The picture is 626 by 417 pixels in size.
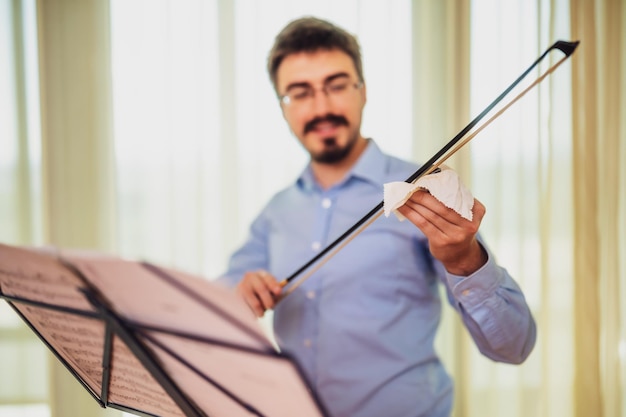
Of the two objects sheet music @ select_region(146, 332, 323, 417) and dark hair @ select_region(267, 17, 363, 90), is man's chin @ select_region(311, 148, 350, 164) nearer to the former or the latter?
dark hair @ select_region(267, 17, 363, 90)

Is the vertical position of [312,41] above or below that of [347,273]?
above

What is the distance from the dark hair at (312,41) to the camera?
1.11 meters

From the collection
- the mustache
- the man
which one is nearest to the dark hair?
the man

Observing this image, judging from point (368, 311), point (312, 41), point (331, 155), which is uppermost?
point (312, 41)

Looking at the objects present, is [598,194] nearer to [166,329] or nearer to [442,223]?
[442,223]

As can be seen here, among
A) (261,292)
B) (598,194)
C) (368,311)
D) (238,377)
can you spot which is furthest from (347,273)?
(598,194)

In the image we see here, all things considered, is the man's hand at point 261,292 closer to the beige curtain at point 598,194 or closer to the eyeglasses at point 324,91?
the eyeglasses at point 324,91

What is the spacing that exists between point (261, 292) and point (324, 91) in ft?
1.44

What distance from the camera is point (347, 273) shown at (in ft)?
3.56

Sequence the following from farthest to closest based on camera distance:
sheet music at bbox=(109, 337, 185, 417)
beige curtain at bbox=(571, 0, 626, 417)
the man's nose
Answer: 1. beige curtain at bbox=(571, 0, 626, 417)
2. the man's nose
3. sheet music at bbox=(109, 337, 185, 417)

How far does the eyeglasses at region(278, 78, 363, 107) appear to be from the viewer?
1105 millimetres

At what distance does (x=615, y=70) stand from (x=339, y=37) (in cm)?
118

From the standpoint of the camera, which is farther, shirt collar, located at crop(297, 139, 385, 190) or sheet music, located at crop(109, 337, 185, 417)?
shirt collar, located at crop(297, 139, 385, 190)

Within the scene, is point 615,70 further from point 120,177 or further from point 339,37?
point 120,177
